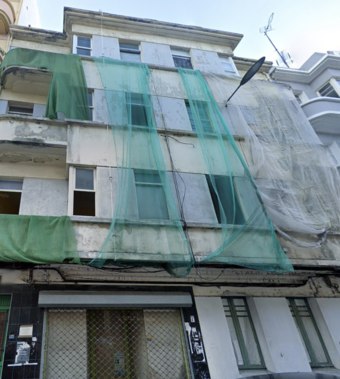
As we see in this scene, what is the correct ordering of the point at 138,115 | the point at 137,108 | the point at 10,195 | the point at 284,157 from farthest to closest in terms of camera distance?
the point at 137,108 → the point at 138,115 → the point at 284,157 → the point at 10,195

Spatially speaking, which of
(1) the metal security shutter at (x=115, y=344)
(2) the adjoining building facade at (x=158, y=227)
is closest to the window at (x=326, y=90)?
(2) the adjoining building facade at (x=158, y=227)

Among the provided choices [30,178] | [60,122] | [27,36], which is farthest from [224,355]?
[27,36]

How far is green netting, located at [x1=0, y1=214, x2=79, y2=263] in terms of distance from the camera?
664 cm

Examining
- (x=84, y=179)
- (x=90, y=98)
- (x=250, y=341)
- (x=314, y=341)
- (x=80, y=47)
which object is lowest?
(x=314, y=341)

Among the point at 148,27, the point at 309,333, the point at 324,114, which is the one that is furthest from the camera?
the point at 148,27

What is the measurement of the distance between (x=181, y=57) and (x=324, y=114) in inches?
251

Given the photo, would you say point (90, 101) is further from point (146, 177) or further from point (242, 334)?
point (242, 334)

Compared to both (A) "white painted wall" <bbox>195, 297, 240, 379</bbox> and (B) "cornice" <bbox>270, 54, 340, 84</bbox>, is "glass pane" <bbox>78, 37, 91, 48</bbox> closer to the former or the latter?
(B) "cornice" <bbox>270, 54, 340, 84</bbox>

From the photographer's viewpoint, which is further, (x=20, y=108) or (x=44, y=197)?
(x=20, y=108)

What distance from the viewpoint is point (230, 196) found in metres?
9.17

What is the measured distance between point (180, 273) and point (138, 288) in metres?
1.27

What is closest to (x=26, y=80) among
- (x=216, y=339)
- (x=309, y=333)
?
(x=216, y=339)

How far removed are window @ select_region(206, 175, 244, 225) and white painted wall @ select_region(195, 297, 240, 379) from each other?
6.64 ft

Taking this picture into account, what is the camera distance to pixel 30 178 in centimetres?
941
